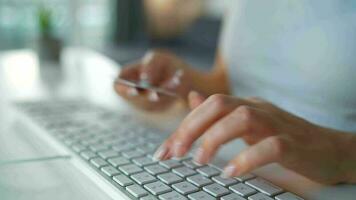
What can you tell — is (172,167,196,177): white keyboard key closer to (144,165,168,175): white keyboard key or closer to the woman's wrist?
(144,165,168,175): white keyboard key

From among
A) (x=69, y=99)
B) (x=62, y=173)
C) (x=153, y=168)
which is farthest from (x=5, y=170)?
(x=69, y=99)

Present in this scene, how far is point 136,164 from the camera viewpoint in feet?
1.52

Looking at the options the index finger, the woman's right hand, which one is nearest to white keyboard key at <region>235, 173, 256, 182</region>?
the woman's right hand

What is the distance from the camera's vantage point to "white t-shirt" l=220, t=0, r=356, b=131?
66cm

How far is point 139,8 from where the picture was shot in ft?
12.8

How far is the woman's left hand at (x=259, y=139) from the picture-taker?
40 cm

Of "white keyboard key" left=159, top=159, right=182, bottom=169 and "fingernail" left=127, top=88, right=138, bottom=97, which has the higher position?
"fingernail" left=127, top=88, right=138, bottom=97

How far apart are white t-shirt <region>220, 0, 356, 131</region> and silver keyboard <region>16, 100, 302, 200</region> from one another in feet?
0.60

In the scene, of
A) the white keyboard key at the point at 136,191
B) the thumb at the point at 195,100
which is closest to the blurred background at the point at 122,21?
the thumb at the point at 195,100

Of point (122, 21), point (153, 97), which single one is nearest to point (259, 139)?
point (153, 97)

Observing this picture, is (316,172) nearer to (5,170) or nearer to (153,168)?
(153,168)

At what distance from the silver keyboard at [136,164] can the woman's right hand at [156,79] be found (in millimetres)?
43

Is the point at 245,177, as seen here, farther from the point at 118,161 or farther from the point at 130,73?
the point at 130,73

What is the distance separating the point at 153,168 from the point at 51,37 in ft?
3.05
